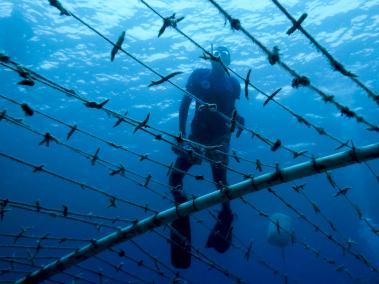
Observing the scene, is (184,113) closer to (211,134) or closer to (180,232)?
(211,134)

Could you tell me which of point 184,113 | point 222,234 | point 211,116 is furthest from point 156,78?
point 222,234

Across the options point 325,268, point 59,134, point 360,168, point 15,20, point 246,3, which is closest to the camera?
point 246,3

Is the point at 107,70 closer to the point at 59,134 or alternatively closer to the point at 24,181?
the point at 59,134

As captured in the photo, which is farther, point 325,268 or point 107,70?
point 325,268

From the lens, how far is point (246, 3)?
12484mm

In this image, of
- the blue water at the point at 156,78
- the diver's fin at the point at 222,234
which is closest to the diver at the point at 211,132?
the diver's fin at the point at 222,234

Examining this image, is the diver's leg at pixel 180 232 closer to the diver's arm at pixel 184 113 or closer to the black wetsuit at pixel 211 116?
the black wetsuit at pixel 211 116

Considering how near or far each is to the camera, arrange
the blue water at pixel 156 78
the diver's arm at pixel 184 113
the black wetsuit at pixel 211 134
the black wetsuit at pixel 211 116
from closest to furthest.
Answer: the black wetsuit at pixel 211 134
the black wetsuit at pixel 211 116
the diver's arm at pixel 184 113
the blue water at pixel 156 78

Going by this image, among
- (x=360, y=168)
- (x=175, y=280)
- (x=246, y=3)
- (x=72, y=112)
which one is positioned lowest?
(x=175, y=280)

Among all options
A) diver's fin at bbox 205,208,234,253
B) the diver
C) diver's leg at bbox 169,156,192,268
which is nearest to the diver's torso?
the diver

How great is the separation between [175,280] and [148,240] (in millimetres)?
38279

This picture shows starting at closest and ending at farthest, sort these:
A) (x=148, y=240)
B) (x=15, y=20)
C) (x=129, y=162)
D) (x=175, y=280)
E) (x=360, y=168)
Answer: (x=175, y=280) → (x=15, y=20) → (x=129, y=162) → (x=360, y=168) → (x=148, y=240)

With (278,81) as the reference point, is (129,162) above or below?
above

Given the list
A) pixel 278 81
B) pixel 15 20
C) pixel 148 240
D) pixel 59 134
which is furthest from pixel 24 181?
pixel 278 81
